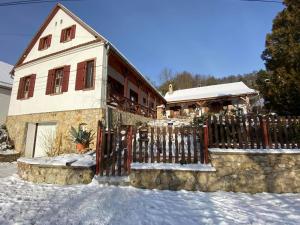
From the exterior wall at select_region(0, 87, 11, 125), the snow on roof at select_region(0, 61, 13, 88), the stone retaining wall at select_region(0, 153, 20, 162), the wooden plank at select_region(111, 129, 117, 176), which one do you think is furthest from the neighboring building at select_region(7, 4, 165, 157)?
the wooden plank at select_region(111, 129, 117, 176)

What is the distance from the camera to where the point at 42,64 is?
1359 cm

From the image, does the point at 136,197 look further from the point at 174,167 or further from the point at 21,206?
the point at 21,206

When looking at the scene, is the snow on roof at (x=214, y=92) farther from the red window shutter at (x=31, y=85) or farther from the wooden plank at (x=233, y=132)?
the wooden plank at (x=233, y=132)

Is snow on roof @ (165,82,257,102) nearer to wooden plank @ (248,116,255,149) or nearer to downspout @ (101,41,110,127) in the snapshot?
downspout @ (101,41,110,127)

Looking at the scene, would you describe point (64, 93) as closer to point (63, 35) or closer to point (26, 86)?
point (63, 35)

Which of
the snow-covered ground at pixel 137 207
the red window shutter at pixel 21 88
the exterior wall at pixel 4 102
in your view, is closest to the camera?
the snow-covered ground at pixel 137 207

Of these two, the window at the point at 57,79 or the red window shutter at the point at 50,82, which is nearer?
the window at the point at 57,79

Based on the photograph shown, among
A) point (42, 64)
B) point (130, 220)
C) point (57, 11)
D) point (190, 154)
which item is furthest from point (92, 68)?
point (130, 220)

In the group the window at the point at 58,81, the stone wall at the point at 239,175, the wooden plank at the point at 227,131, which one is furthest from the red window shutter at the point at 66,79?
the wooden plank at the point at 227,131

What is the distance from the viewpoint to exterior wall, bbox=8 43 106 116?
1073cm

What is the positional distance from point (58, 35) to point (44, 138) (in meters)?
6.72

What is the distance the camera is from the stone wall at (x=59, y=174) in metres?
6.53

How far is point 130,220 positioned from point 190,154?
119 inches

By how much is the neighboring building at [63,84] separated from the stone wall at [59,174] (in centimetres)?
363
